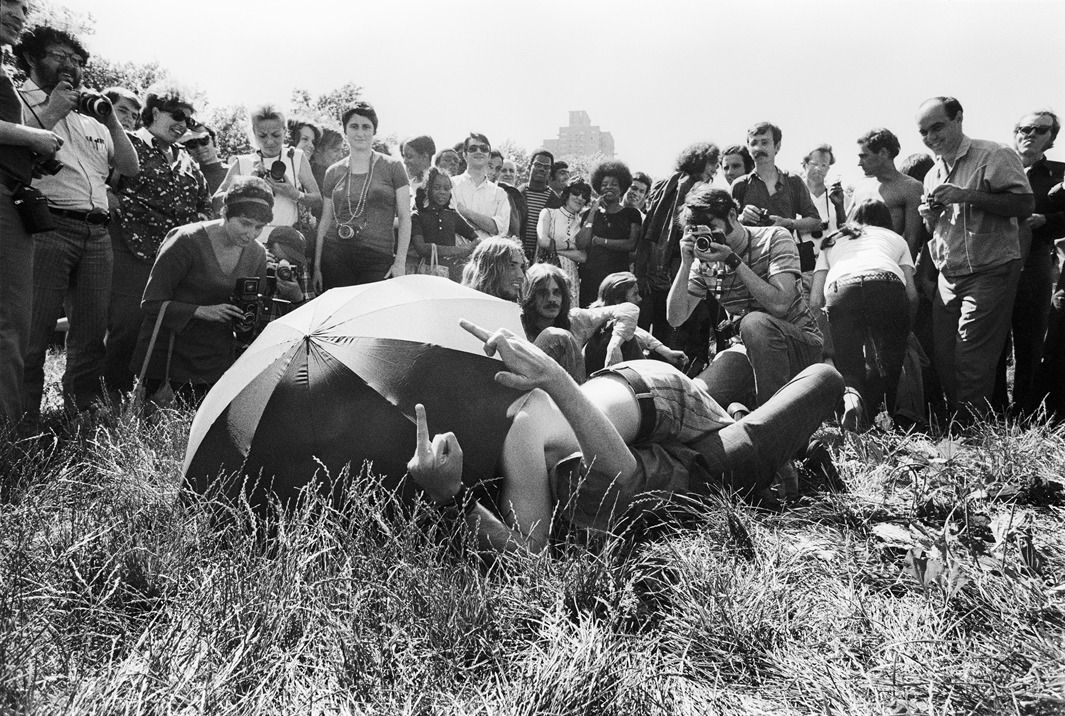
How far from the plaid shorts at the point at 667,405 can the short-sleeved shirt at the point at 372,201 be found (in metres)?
3.60

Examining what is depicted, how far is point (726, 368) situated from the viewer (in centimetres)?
445

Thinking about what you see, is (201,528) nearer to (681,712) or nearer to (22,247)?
(681,712)

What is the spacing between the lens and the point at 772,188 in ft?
20.9

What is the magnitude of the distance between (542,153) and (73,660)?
7.14m

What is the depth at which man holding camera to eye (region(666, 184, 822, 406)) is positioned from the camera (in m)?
4.33

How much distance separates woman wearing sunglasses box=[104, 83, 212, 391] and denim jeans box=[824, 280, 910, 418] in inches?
169

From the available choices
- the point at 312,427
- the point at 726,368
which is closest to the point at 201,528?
the point at 312,427

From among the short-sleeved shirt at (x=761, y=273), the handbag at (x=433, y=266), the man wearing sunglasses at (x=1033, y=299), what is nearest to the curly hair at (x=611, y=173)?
the handbag at (x=433, y=266)

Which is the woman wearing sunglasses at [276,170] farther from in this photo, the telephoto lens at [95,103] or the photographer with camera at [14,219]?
the photographer with camera at [14,219]

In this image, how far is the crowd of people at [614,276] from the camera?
3844 mm

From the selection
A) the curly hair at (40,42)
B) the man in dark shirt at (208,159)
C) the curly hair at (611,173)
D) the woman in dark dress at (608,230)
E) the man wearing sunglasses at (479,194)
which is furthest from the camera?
the man wearing sunglasses at (479,194)

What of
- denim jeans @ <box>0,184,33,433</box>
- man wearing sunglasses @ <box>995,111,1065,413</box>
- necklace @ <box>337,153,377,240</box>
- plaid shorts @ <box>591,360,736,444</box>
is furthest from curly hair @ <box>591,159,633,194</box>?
denim jeans @ <box>0,184,33,433</box>

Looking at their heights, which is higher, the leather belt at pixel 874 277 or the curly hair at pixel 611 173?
the curly hair at pixel 611 173

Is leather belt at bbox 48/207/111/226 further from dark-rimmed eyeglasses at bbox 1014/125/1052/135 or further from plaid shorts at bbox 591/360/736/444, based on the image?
dark-rimmed eyeglasses at bbox 1014/125/1052/135
